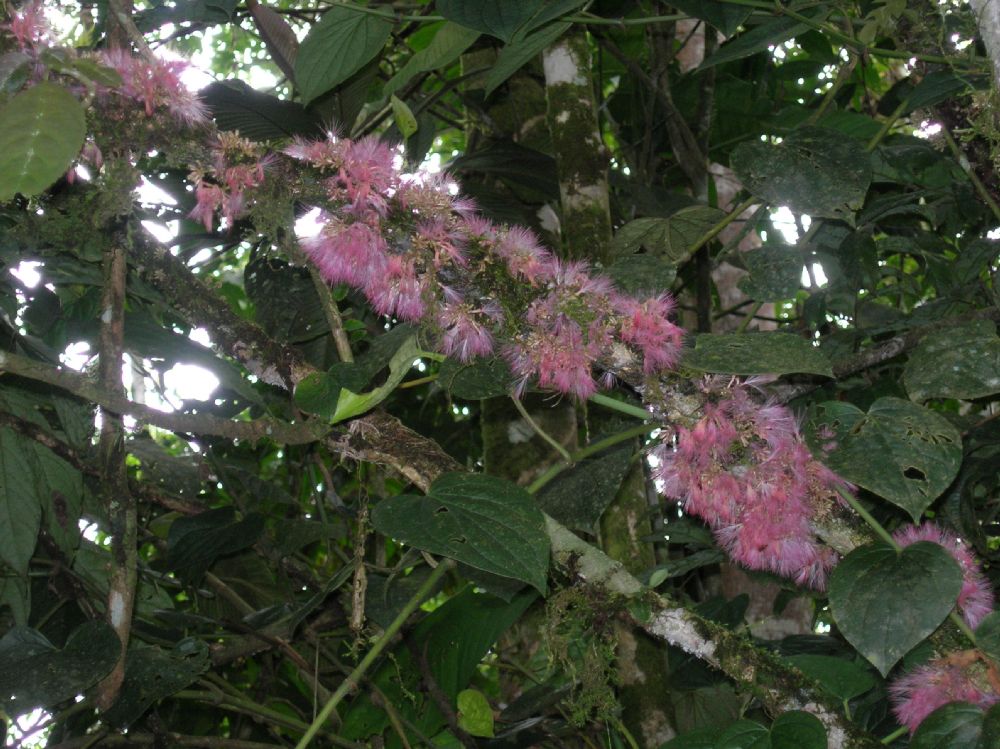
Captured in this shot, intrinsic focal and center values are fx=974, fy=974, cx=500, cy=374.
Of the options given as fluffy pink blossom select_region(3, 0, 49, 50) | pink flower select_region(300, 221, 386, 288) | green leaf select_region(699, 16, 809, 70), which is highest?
fluffy pink blossom select_region(3, 0, 49, 50)

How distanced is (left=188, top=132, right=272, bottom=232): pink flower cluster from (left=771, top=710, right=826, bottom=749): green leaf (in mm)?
682

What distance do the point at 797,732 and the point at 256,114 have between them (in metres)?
1.12

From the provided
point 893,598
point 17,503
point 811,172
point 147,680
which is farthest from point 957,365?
point 17,503

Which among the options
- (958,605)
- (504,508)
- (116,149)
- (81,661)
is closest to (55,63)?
(116,149)

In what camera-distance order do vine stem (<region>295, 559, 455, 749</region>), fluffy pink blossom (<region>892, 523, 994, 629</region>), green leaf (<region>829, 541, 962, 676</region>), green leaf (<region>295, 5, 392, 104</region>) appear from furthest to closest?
green leaf (<region>295, 5, 392, 104</region>) < vine stem (<region>295, 559, 455, 749</region>) < fluffy pink blossom (<region>892, 523, 994, 629</region>) < green leaf (<region>829, 541, 962, 676</region>)

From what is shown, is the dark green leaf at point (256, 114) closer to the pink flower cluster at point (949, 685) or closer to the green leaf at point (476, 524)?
the green leaf at point (476, 524)

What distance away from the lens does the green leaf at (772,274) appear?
1.38 meters

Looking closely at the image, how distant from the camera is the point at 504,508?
2.93ft

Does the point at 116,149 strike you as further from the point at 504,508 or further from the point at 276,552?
the point at 276,552

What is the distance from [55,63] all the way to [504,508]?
52cm

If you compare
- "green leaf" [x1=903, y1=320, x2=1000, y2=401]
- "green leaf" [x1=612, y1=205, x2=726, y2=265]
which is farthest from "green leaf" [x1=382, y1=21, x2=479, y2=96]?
"green leaf" [x1=903, y1=320, x2=1000, y2=401]

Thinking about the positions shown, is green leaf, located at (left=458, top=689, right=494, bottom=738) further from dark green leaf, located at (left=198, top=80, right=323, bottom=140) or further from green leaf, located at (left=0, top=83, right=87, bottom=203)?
green leaf, located at (left=0, top=83, right=87, bottom=203)

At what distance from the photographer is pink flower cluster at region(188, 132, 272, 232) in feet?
3.00

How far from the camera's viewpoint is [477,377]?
38.9 inches
